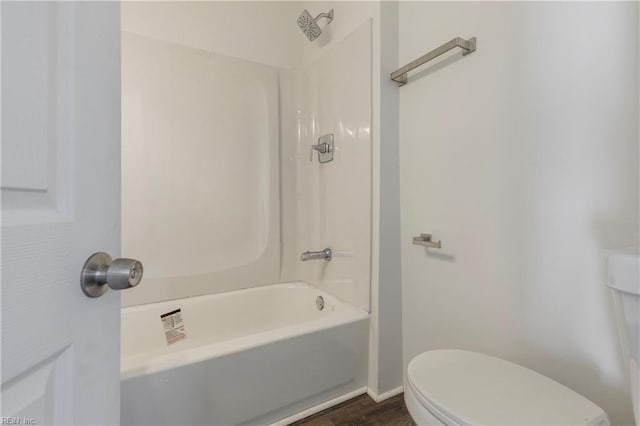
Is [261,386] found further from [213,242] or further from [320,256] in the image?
[213,242]

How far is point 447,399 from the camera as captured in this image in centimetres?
77

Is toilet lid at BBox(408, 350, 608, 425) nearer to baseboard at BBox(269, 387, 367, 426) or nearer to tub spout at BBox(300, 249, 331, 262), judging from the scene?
baseboard at BBox(269, 387, 367, 426)

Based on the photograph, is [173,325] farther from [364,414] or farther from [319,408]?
[364,414]

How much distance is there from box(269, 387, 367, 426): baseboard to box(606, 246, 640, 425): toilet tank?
3.70ft

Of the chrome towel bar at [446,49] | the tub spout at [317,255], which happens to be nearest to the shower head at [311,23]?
the chrome towel bar at [446,49]

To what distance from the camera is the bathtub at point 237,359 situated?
104cm

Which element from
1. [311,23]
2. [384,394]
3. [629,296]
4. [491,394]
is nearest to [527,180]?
[629,296]

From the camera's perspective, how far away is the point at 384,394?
4.88 ft

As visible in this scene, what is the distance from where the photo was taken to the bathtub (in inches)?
41.1

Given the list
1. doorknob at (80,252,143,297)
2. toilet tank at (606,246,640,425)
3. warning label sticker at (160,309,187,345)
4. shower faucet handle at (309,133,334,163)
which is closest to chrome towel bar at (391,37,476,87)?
shower faucet handle at (309,133,334,163)

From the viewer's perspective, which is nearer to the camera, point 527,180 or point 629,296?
point 629,296

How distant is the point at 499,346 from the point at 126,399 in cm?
134

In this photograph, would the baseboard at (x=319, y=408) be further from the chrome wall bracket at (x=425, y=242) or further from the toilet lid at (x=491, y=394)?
the chrome wall bracket at (x=425, y=242)

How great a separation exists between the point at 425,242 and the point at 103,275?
1.20 meters
